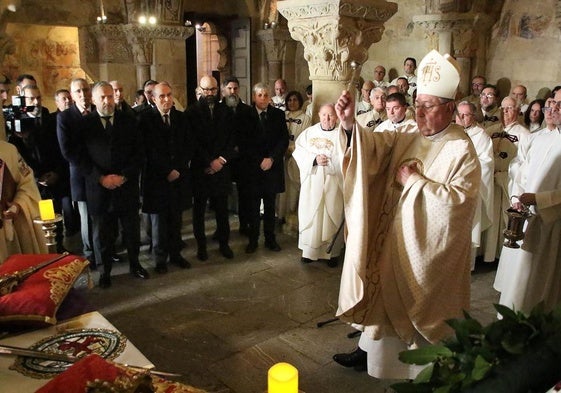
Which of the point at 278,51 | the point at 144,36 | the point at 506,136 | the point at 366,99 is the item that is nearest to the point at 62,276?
the point at 506,136

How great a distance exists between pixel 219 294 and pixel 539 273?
102 inches

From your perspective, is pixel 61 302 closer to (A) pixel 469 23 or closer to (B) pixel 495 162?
(B) pixel 495 162

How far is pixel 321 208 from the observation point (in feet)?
17.6

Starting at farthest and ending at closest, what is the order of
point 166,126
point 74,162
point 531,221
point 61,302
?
point 166,126 < point 74,162 < point 531,221 < point 61,302

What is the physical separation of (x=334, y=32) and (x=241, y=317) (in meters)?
3.02

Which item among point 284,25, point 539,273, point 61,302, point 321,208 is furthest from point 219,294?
point 284,25

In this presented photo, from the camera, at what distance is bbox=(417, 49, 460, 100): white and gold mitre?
294 cm

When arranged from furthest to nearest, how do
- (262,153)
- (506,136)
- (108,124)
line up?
(262,153), (506,136), (108,124)

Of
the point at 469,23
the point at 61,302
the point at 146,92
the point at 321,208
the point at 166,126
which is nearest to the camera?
the point at 61,302

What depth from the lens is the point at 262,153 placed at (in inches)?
225

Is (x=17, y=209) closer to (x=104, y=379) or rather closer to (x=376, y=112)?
(x=104, y=379)

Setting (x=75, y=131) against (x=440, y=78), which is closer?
(x=440, y=78)

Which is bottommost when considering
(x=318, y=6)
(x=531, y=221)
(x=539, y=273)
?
(x=539, y=273)

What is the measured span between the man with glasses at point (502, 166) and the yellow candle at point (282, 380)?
4.33 m
